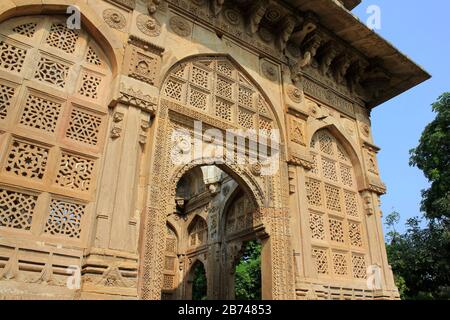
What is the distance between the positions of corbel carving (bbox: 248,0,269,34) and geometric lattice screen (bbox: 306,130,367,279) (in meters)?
2.62

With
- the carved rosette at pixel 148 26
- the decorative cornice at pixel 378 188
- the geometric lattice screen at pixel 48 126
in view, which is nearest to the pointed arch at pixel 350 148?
the decorative cornice at pixel 378 188

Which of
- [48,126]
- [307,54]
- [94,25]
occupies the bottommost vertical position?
[48,126]

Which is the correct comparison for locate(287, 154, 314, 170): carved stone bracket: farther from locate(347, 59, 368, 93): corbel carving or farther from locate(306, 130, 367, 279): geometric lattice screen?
locate(347, 59, 368, 93): corbel carving

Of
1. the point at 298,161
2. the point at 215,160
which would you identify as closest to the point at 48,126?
the point at 215,160

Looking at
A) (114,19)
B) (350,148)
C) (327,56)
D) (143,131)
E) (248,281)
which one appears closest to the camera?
(143,131)

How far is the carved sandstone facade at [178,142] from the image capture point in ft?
13.9

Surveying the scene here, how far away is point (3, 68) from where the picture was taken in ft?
14.8

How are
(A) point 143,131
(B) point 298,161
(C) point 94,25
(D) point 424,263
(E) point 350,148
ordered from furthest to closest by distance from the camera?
(D) point 424,263, (E) point 350,148, (B) point 298,161, (C) point 94,25, (A) point 143,131

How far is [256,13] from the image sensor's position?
721 cm

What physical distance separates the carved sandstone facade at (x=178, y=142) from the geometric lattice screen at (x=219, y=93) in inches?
1.0

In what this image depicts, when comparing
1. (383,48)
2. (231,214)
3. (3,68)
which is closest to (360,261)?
(231,214)

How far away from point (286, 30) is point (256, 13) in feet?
2.53

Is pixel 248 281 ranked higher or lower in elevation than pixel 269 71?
lower

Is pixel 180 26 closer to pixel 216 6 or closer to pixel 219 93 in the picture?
pixel 216 6
